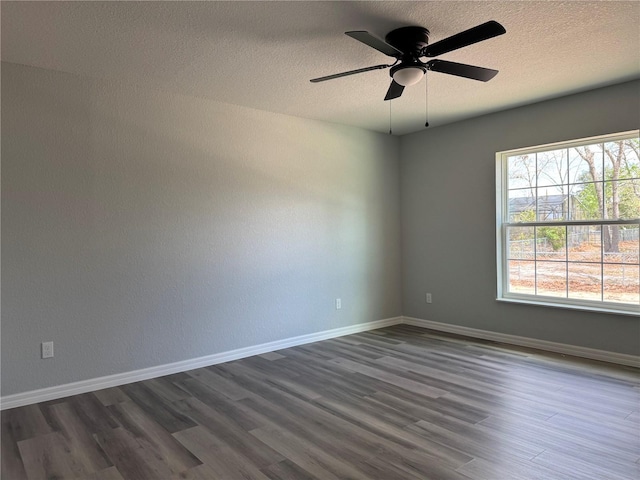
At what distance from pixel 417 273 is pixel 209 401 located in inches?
130

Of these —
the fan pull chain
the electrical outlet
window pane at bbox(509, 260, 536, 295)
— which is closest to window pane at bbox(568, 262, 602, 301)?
window pane at bbox(509, 260, 536, 295)

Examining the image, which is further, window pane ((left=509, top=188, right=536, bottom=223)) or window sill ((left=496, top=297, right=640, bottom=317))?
window pane ((left=509, top=188, right=536, bottom=223))

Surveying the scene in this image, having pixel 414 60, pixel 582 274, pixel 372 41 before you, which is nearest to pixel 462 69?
pixel 414 60

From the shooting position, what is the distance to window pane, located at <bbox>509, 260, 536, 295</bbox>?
14.8 ft

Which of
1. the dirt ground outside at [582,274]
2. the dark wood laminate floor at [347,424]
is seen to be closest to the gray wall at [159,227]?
the dark wood laminate floor at [347,424]

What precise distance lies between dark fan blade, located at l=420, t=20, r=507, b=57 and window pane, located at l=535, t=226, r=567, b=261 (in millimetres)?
2668

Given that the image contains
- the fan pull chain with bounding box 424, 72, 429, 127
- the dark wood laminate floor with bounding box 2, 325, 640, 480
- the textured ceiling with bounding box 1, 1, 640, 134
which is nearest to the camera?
the dark wood laminate floor with bounding box 2, 325, 640, 480

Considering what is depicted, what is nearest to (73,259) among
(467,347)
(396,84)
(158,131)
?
(158,131)

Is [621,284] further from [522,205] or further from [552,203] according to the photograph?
[522,205]

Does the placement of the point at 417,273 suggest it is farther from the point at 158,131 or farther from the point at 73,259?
the point at 73,259

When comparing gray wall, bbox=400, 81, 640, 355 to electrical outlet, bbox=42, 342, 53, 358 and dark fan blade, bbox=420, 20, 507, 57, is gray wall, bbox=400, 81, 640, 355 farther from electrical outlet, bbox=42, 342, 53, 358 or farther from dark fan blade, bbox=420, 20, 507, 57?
electrical outlet, bbox=42, 342, 53, 358

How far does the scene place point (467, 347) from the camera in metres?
4.40

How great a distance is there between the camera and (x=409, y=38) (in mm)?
2689

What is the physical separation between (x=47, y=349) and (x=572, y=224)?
480 centimetres
